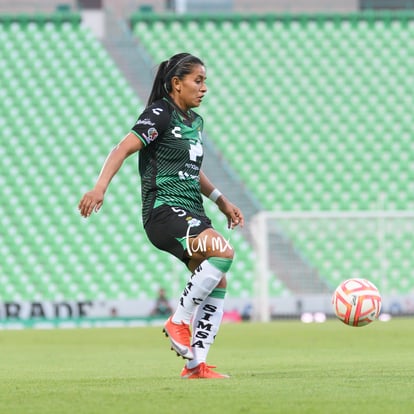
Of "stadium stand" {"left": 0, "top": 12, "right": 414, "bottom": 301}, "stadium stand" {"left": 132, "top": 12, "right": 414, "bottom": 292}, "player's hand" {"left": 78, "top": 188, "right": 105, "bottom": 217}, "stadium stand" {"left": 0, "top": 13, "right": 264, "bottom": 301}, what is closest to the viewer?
"player's hand" {"left": 78, "top": 188, "right": 105, "bottom": 217}

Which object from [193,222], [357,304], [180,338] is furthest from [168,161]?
[357,304]

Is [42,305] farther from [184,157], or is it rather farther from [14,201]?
[184,157]

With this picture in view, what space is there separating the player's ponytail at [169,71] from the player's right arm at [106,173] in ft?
1.46

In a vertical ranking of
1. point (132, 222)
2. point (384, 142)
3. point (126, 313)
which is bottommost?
point (126, 313)

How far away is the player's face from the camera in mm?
5953

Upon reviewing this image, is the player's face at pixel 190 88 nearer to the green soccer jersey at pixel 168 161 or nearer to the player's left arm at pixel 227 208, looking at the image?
the green soccer jersey at pixel 168 161

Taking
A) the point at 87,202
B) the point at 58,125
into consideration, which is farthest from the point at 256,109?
the point at 87,202

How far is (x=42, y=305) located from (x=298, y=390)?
13631 millimetres

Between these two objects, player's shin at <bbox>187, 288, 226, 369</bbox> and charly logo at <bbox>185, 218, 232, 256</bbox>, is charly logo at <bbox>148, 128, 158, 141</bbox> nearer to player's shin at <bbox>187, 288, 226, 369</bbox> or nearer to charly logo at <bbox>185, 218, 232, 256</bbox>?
charly logo at <bbox>185, 218, 232, 256</bbox>

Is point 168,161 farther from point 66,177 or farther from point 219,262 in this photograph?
point 66,177

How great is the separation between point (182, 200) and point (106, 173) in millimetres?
582

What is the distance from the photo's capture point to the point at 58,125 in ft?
68.9

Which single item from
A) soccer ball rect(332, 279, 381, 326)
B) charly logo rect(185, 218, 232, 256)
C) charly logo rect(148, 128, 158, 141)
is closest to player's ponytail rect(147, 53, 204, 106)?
charly logo rect(148, 128, 158, 141)

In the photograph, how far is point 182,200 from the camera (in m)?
5.81
